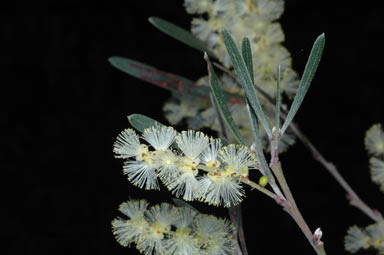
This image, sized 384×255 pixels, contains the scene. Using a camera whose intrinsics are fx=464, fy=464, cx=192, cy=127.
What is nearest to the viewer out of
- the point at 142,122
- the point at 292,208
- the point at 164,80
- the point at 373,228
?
the point at 292,208

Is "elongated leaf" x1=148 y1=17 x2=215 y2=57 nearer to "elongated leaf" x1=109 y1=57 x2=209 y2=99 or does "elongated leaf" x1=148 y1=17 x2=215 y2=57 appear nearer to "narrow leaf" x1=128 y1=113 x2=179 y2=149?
"elongated leaf" x1=109 y1=57 x2=209 y2=99

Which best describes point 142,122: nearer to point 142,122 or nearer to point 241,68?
point 142,122

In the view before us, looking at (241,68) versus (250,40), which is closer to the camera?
(241,68)

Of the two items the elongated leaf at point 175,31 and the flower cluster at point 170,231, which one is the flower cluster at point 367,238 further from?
the elongated leaf at point 175,31

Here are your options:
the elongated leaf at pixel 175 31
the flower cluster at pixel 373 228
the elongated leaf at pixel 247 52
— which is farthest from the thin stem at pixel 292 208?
the elongated leaf at pixel 175 31

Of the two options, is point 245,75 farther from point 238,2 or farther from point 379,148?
point 379,148

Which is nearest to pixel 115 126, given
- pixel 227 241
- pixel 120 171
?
pixel 120 171

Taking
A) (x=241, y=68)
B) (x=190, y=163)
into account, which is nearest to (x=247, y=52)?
(x=241, y=68)

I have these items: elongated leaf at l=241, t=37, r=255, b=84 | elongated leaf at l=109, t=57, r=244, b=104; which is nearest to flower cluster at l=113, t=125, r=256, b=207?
elongated leaf at l=241, t=37, r=255, b=84
